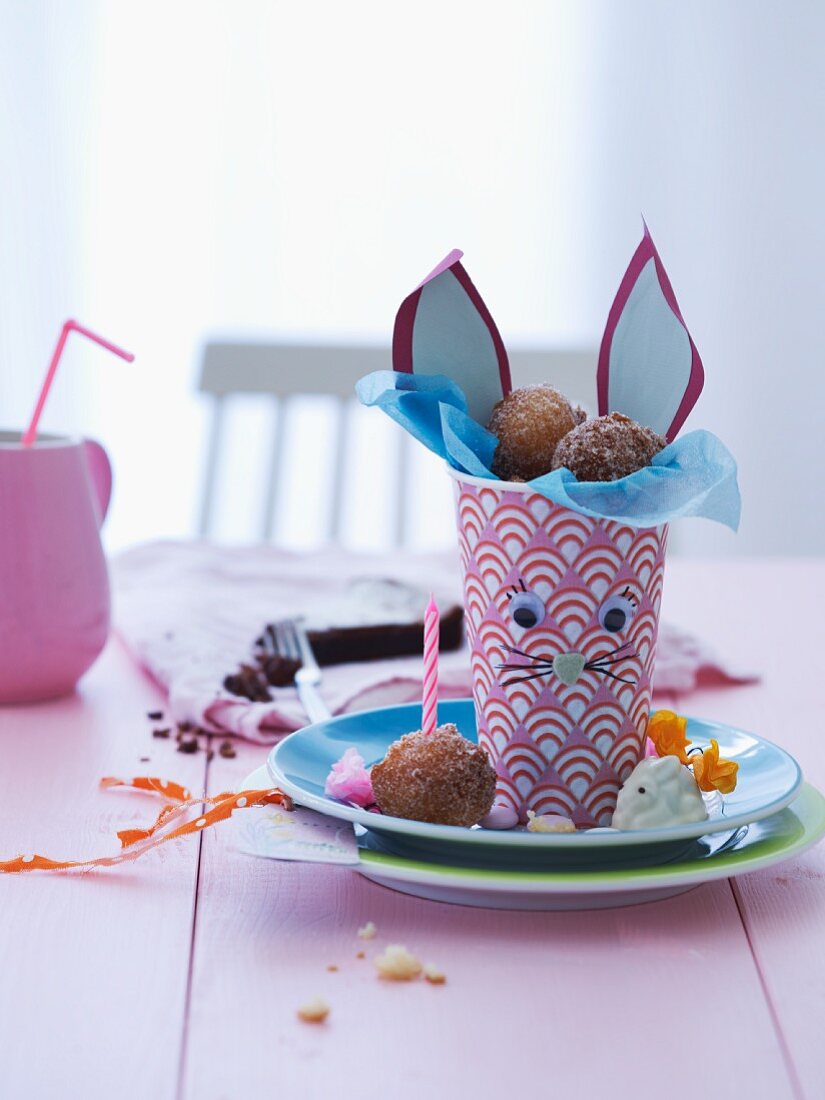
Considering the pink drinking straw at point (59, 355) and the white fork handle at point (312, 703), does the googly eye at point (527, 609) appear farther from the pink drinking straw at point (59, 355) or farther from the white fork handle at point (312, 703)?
the pink drinking straw at point (59, 355)

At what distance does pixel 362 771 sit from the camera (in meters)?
0.63

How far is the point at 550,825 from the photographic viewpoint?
1.96ft

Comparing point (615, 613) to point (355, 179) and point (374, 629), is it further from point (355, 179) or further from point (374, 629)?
point (355, 179)

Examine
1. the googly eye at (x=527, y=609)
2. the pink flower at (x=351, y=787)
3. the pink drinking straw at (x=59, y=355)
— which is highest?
the pink drinking straw at (x=59, y=355)

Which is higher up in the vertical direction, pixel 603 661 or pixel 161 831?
pixel 603 661

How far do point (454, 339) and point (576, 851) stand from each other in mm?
257

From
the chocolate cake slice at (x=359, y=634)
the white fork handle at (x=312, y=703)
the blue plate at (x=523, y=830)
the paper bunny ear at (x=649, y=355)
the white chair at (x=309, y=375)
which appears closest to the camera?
the blue plate at (x=523, y=830)

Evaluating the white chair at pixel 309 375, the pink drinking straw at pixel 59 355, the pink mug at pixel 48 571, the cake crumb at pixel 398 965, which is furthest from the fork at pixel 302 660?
the white chair at pixel 309 375

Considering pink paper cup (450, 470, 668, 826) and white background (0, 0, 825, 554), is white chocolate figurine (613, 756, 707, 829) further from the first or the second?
white background (0, 0, 825, 554)

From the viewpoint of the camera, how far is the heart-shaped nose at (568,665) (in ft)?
2.01

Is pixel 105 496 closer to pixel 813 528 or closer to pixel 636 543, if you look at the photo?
Answer: pixel 636 543

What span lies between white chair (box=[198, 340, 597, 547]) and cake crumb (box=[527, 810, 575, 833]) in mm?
1134

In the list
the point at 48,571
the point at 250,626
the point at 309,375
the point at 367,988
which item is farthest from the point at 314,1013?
the point at 309,375

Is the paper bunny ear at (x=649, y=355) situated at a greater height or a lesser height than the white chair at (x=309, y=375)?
greater
